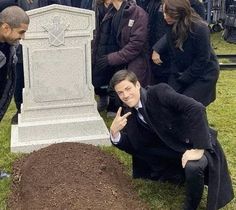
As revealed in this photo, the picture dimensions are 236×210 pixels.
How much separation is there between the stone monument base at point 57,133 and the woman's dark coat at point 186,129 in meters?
1.43

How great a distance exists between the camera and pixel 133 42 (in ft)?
19.0

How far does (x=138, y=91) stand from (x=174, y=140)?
0.49m

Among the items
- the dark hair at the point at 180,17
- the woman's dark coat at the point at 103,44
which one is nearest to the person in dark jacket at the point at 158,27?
the woman's dark coat at the point at 103,44

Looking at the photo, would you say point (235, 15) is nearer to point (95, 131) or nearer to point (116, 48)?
point (116, 48)

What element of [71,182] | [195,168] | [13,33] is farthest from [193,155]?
[13,33]

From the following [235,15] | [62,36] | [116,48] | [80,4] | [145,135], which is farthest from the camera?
[235,15]

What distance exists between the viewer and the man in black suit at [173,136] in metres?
3.76

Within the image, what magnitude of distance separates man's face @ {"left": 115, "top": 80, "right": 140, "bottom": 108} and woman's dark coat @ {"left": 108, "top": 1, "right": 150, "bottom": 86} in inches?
73.2

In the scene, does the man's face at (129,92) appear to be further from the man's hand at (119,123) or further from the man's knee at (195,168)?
the man's knee at (195,168)

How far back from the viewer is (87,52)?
18.2 feet

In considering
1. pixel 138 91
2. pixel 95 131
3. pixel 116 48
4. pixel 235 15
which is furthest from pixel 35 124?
pixel 235 15

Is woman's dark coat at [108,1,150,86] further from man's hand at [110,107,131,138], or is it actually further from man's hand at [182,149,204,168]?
man's hand at [182,149,204,168]

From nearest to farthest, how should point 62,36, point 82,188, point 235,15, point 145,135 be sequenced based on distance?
point 82,188 < point 145,135 < point 62,36 < point 235,15

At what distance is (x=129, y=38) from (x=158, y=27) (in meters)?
0.36
